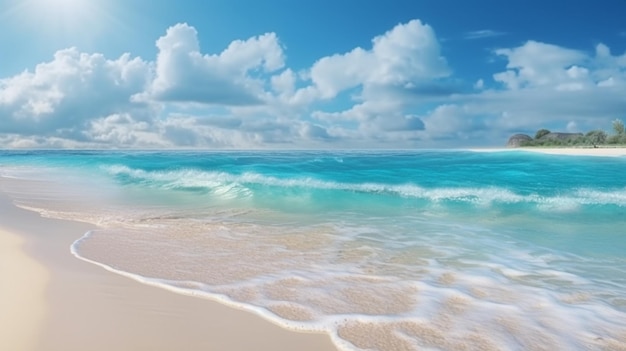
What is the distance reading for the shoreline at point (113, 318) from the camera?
9.52 ft

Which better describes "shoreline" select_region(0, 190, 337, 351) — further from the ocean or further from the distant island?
the distant island

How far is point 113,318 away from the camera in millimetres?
3311

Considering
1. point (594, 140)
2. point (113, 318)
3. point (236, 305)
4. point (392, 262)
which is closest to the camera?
point (113, 318)

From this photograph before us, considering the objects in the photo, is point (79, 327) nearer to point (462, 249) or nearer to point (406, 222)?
point (462, 249)

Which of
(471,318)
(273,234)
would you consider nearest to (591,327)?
(471,318)

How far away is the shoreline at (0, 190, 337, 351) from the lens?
2902 mm

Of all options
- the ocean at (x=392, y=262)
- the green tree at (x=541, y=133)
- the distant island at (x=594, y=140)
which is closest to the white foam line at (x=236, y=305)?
the ocean at (x=392, y=262)

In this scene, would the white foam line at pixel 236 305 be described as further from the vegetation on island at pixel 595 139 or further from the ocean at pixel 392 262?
the vegetation on island at pixel 595 139

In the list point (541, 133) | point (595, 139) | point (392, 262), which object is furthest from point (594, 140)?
point (392, 262)

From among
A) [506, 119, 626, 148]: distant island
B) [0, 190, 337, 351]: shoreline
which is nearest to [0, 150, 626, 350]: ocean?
[0, 190, 337, 351]: shoreline

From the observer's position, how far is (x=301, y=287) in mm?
4262

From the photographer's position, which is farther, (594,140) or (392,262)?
(594,140)

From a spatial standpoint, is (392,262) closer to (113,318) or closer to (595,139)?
(113,318)

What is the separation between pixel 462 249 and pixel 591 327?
2.99m
